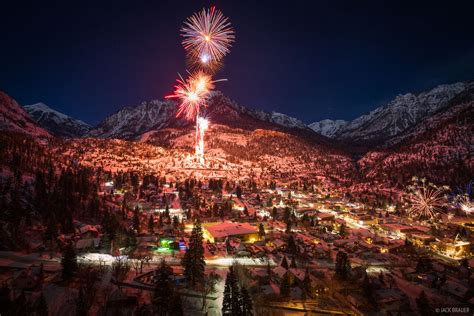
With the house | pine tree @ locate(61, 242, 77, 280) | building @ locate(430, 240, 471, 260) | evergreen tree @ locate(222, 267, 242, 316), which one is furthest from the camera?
building @ locate(430, 240, 471, 260)

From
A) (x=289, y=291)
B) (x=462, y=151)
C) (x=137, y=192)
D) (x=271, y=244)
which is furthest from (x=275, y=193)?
(x=462, y=151)

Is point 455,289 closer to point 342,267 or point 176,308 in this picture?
point 342,267

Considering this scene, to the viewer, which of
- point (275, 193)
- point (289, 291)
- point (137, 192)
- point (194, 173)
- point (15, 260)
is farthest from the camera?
point (194, 173)

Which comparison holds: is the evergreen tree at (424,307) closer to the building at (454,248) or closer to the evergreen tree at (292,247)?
the evergreen tree at (292,247)

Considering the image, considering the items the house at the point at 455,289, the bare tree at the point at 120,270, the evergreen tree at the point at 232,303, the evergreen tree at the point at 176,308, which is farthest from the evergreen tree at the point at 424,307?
the bare tree at the point at 120,270

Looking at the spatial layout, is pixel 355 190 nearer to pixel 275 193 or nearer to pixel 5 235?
pixel 275 193

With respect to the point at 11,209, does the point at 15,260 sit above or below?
below

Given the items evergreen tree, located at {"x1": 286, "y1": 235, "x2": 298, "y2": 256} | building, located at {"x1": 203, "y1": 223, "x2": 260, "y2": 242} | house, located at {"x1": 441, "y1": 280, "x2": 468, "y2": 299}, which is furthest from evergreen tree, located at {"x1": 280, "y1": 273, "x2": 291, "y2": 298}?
building, located at {"x1": 203, "y1": 223, "x2": 260, "y2": 242}

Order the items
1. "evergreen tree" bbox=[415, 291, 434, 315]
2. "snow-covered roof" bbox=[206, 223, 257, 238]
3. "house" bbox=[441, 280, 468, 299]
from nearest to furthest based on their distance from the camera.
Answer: "evergreen tree" bbox=[415, 291, 434, 315], "house" bbox=[441, 280, 468, 299], "snow-covered roof" bbox=[206, 223, 257, 238]

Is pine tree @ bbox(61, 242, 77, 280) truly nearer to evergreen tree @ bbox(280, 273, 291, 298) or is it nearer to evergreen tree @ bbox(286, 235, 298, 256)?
evergreen tree @ bbox(280, 273, 291, 298)

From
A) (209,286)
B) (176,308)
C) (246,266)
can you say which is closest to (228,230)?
(246,266)
